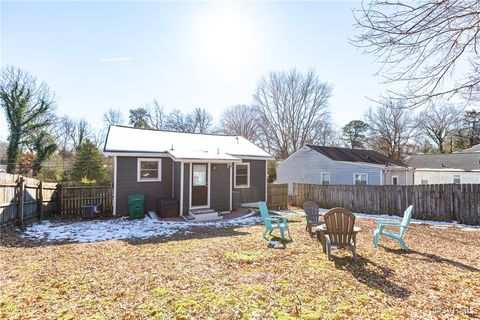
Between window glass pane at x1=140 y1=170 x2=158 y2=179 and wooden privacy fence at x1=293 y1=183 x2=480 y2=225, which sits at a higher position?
A: window glass pane at x1=140 y1=170 x2=158 y2=179

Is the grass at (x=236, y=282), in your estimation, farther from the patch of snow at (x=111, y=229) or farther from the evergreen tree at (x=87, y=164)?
the evergreen tree at (x=87, y=164)

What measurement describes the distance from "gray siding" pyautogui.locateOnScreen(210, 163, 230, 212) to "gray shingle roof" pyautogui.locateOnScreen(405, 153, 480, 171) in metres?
23.8

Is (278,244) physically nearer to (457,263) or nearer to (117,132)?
(457,263)

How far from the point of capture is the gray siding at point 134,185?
35.6ft

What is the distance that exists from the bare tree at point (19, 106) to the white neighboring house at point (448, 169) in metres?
35.0

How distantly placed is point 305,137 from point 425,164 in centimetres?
1359

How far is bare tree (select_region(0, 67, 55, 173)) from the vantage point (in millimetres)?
22609

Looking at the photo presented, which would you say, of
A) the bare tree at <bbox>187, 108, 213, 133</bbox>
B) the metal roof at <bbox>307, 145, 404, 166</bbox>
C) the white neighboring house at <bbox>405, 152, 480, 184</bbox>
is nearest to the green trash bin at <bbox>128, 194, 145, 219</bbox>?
the metal roof at <bbox>307, 145, 404, 166</bbox>

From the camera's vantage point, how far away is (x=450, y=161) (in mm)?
25297

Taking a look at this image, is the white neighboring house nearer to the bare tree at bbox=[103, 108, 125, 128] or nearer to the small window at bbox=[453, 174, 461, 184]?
the small window at bbox=[453, 174, 461, 184]

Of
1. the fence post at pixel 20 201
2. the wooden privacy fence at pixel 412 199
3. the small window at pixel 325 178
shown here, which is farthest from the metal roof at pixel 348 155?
the fence post at pixel 20 201

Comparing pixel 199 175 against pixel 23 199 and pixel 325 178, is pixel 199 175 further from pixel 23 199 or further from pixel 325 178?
pixel 325 178

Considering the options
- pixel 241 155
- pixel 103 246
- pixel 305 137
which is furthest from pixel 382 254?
pixel 305 137

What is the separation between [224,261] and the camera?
500 cm
